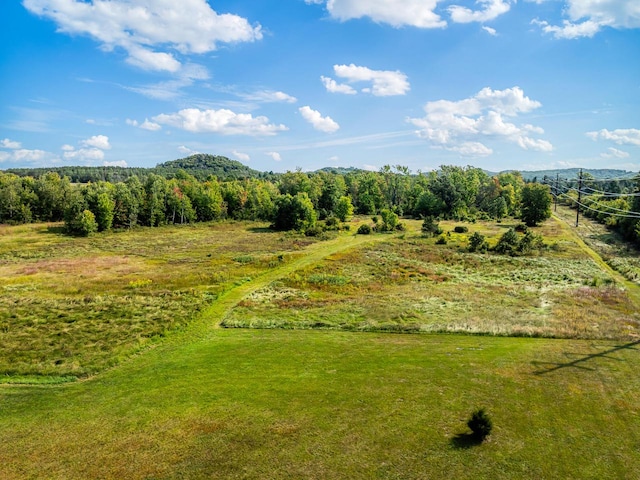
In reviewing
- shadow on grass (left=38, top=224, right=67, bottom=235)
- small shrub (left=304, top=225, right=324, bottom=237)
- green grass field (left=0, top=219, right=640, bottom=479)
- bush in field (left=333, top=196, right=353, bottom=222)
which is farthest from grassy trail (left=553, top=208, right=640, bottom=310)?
shadow on grass (left=38, top=224, right=67, bottom=235)

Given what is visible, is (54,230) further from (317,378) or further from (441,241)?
(317,378)

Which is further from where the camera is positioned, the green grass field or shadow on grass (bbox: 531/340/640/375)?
shadow on grass (bbox: 531/340/640/375)

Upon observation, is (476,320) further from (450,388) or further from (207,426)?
(207,426)

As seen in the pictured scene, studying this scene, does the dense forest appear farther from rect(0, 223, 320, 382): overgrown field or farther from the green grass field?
the green grass field

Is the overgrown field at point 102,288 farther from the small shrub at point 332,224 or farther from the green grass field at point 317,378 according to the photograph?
the small shrub at point 332,224

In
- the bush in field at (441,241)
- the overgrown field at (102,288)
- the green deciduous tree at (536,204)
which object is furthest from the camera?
the green deciduous tree at (536,204)

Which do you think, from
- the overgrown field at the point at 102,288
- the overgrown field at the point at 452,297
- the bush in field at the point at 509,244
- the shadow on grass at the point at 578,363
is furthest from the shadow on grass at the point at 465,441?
the bush in field at the point at 509,244

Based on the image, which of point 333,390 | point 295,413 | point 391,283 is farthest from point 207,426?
point 391,283
